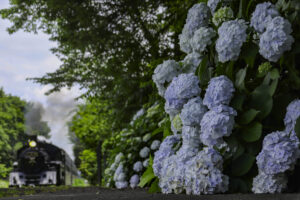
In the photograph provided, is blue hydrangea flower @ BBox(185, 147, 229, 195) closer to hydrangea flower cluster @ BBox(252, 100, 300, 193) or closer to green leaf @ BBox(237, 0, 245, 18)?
hydrangea flower cluster @ BBox(252, 100, 300, 193)

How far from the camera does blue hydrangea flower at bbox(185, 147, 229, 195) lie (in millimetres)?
2961

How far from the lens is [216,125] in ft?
9.68

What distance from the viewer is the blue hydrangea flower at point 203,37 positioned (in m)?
3.47

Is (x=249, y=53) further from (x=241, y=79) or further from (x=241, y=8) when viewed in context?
(x=241, y=8)

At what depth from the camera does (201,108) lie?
10.7 ft

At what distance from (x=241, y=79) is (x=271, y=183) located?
867 millimetres

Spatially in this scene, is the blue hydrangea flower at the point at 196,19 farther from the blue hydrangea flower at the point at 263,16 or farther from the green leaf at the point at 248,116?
the green leaf at the point at 248,116

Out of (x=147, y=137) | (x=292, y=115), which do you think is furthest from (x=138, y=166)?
(x=292, y=115)

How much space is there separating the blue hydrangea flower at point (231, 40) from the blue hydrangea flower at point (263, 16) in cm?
10

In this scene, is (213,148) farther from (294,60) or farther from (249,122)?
(294,60)

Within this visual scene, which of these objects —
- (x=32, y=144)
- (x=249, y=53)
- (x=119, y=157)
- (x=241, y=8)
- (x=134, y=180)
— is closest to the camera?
(x=249, y=53)

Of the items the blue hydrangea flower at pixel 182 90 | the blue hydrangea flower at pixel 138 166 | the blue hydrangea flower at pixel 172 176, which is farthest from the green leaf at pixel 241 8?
the blue hydrangea flower at pixel 138 166

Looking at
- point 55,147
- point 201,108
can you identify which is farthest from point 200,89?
point 55,147

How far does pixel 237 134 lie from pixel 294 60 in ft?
2.50
